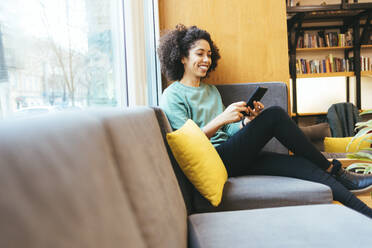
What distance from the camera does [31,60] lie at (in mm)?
688

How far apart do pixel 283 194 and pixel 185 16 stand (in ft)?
4.75

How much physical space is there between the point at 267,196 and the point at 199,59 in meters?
0.92

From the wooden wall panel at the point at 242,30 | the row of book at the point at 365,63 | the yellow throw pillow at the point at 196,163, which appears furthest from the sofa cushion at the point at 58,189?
the row of book at the point at 365,63

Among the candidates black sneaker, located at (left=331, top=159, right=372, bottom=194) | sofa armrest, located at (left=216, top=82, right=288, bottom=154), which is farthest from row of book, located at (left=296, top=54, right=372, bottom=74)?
black sneaker, located at (left=331, top=159, right=372, bottom=194)

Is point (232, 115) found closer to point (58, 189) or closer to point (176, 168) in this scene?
point (176, 168)

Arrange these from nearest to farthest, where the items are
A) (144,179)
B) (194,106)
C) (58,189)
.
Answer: (58,189) → (144,179) → (194,106)

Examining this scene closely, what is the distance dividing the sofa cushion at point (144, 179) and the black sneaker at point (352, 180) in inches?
43.6

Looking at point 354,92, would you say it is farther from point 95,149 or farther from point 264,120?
point 95,149

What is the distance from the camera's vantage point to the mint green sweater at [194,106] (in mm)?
1585

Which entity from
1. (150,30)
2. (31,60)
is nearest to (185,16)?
(150,30)

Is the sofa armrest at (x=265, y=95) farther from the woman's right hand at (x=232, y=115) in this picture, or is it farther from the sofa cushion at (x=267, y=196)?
the sofa cushion at (x=267, y=196)

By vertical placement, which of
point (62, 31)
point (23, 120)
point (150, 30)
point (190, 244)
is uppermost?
point (150, 30)

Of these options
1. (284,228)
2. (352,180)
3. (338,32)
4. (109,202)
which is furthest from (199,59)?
(338,32)

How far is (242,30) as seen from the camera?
2143 mm
